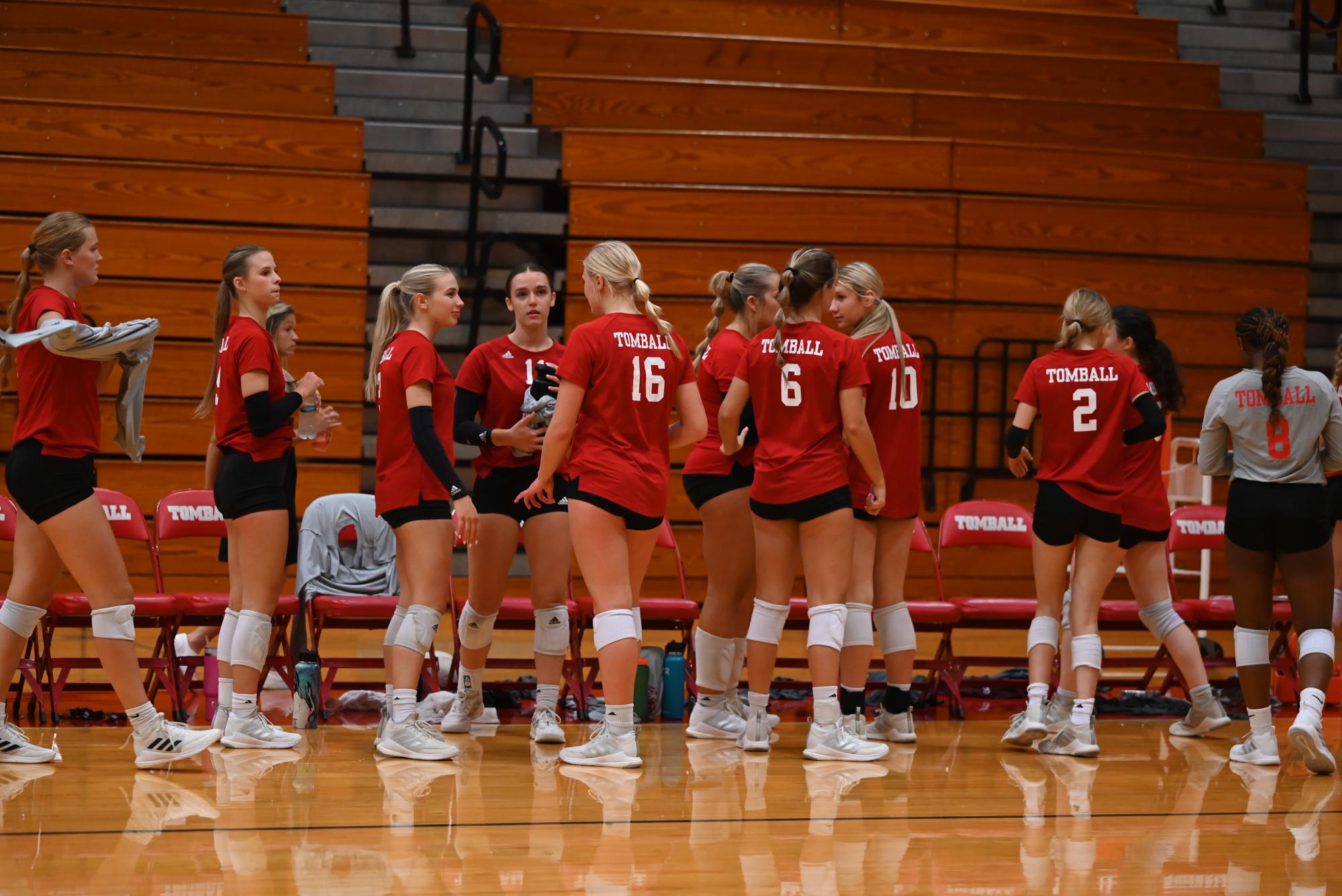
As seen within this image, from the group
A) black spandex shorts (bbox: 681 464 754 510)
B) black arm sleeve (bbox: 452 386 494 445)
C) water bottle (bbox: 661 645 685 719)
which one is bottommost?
water bottle (bbox: 661 645 685 719)

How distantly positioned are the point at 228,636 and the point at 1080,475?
3029 mm

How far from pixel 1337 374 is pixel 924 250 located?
3.04 m

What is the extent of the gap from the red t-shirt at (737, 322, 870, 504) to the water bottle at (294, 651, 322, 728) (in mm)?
1864

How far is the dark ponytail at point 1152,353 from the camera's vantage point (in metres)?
5.58

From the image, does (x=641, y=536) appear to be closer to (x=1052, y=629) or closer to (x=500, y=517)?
(x=500, y=517)

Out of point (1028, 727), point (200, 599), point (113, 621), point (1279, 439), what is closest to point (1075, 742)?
point (1028, 727)

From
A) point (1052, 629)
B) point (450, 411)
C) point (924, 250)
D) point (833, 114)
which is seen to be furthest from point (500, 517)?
point (833, 114)

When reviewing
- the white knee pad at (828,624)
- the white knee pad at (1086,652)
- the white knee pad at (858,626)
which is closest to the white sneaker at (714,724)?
the white knee pad at (858,626)

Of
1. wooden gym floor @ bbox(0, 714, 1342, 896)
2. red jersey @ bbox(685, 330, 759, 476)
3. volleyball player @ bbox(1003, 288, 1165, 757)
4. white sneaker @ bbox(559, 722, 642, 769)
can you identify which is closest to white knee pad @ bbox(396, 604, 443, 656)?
wooden gym floor @ bbox(0, 714, 1342, 896)

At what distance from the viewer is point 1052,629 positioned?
521cm

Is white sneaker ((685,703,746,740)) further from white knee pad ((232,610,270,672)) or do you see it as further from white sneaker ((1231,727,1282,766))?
white sneaker ((1231,727,1282,766))

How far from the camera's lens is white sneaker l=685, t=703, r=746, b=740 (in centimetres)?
529

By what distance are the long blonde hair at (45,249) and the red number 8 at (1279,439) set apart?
3.98 metres

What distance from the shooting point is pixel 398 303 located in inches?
189
